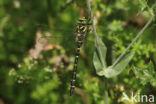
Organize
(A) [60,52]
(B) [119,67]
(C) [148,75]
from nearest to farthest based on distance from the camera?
(C) [148,75] < (B) [119,67] < (A) [60,52]

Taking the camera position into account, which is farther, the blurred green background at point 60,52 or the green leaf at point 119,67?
the blurred green background at point 60,52

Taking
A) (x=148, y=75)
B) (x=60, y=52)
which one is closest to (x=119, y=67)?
(x=148, y=75)

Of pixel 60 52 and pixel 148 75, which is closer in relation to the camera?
pixel 148 75

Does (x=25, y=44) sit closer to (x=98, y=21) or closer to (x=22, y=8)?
(x=22, y=8)

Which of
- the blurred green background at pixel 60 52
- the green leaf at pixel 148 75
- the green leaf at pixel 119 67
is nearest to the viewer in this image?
the green leaf at pixel 148 75

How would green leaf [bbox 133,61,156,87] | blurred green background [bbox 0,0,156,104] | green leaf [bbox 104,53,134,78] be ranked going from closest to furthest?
1. green leaf [bbox 133,61,156,87]
2. green leaf [bbox 104,53,134,78]
3. blurred green background [bbox 0,0,156,104]

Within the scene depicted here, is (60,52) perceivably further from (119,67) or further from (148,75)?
(148,75)

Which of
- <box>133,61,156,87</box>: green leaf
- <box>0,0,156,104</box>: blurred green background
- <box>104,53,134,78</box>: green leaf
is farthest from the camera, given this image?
<box>0,0,156,104</box>: blurred green background

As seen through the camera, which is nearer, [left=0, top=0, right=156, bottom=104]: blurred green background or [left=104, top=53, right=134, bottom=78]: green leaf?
[left=104, top=53, right=134, bottom=78]: green leaf

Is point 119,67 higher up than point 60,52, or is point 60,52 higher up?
point 60,52
